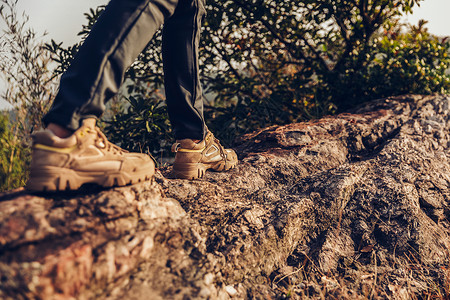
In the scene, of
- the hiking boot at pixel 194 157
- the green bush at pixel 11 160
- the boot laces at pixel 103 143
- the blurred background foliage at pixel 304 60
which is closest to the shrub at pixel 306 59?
the blurred background foliage at pixel 304 60

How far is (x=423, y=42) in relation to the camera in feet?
14.1

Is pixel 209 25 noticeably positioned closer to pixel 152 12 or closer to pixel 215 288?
pixel 152 12

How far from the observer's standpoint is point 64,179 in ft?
4.81

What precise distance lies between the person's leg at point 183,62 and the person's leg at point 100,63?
411 millimetres

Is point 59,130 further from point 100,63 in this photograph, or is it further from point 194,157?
point 194,157

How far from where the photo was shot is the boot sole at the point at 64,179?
1.44 meters

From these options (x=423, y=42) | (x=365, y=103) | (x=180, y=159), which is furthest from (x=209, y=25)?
(x=423, y=42)

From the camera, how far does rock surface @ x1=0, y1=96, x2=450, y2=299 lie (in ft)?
4.13

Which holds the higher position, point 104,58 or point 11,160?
point 104,58

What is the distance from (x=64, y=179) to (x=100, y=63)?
549 mm

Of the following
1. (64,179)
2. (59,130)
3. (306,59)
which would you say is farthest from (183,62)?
(306,59)

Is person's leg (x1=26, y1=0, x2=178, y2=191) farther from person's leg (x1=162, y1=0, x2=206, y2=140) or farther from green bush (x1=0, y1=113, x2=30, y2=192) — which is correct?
green bush (x1=0, y1=113, x2=30, y2=192)

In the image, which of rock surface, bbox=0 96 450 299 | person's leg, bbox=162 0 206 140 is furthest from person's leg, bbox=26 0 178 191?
person's leg, bbox=162 0 206 140

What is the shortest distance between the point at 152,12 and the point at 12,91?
119 inches
